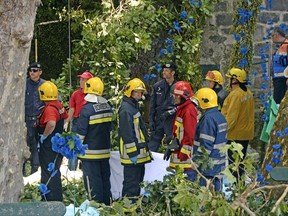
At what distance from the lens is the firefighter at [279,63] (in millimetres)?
11727

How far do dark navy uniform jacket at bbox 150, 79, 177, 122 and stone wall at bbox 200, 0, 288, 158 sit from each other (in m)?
1.70

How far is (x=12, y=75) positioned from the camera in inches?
269

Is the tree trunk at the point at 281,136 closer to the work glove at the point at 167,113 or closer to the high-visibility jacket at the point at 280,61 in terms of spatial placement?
the high-visibility jacket at the point at 280,61

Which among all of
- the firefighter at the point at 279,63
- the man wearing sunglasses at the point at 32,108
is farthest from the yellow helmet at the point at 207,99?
the man wearing sunglasses at the point at 32,108

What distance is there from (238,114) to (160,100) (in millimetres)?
1569

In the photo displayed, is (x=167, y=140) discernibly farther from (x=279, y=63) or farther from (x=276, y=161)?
(x=276, y=161)

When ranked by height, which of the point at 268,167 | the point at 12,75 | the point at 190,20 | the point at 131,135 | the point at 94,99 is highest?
the point at 190,20

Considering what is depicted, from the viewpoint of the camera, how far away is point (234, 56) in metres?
13.3

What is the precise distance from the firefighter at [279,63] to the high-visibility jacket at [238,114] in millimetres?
492

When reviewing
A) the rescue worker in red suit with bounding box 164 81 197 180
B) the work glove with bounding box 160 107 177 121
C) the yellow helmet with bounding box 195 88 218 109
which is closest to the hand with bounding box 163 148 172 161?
the rescue worker in red suit with bounding box 164 81 197 180

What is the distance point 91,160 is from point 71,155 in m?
1.98

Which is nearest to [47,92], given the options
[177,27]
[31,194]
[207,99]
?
[207,99]

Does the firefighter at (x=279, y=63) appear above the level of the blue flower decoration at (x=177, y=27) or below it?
below

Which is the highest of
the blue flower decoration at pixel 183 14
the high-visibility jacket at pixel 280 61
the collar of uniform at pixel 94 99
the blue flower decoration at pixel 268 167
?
the blue flower decoration at pixel 183 14
